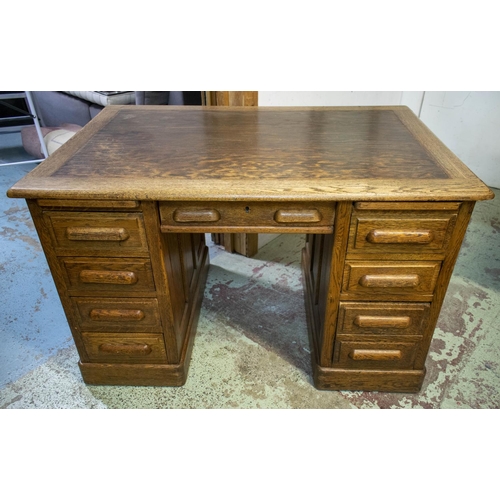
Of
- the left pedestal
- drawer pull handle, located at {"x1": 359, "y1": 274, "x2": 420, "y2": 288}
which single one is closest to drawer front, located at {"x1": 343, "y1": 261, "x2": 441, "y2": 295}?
drawer pull handle, located at {"x1": 359, "y1": 274, "x2": 420, "y2": 288}

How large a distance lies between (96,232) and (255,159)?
537 millimetres

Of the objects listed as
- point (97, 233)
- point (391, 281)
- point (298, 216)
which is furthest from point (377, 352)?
point (97, 233)

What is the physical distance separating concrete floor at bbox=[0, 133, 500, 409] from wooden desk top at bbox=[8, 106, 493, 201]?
78cm

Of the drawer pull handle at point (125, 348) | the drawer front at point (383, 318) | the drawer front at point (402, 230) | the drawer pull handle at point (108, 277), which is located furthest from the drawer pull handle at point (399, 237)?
the drawer pull handle at point (125, 348)

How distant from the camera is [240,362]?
165 cm

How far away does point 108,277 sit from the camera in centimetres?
130

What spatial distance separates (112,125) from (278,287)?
107 cm

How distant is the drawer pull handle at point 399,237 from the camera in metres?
1.18

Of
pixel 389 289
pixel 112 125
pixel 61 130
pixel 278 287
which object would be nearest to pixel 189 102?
pixel 112 125

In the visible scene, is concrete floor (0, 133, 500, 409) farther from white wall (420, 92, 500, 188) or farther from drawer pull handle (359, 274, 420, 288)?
white wall (420, 92, 500, 188)

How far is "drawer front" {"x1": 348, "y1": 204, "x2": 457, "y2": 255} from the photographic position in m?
1.16

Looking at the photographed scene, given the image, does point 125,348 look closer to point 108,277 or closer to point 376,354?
point 108,277

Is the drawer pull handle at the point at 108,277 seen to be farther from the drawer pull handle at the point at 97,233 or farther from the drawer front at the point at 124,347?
the drawer front at the point at 124,347

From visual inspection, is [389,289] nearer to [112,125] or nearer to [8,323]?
[112,125]
